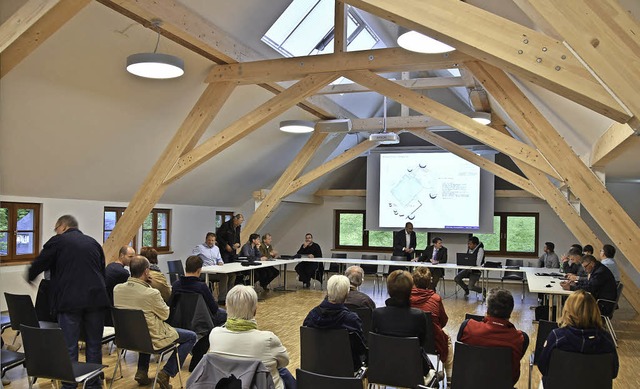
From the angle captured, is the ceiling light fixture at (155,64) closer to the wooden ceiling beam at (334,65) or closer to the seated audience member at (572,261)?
the wooden ceiling beam at (334,65)

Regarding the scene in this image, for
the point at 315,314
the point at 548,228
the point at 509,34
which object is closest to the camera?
the point at 509,34

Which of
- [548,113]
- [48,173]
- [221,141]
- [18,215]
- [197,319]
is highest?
[548,113]

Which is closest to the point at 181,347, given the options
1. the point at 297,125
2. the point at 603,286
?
the point at 297,125

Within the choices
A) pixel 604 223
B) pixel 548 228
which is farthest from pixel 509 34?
pixel 548 228

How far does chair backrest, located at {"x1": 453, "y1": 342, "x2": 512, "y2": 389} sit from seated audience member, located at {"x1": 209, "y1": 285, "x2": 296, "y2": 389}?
1.13 m

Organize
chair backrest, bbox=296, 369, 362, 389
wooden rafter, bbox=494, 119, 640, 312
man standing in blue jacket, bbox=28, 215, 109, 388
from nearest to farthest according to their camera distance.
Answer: chair backrest, bbox=296, 369, 362, 389 → man standing in blue jacket, bbox=28, 215, 109, 388 → wooden rafter, bbox=494, 119, 640, 312

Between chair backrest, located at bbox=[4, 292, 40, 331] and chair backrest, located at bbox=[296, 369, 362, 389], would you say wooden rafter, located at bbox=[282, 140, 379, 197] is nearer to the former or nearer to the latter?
chair backrest, located at bbox=[4, 292, 40, 331]

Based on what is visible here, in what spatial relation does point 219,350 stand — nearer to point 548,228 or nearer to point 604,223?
point 604,223

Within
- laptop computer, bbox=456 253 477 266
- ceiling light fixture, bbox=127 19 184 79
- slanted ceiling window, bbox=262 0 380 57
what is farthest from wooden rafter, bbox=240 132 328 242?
ceiling light fixture, bbox=127 19 184 79

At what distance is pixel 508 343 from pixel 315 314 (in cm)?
131

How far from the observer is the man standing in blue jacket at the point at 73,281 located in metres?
4.30

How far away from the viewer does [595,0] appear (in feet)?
9.91

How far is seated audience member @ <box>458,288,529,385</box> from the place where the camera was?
3.59 m

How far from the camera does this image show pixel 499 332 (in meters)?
3.61
